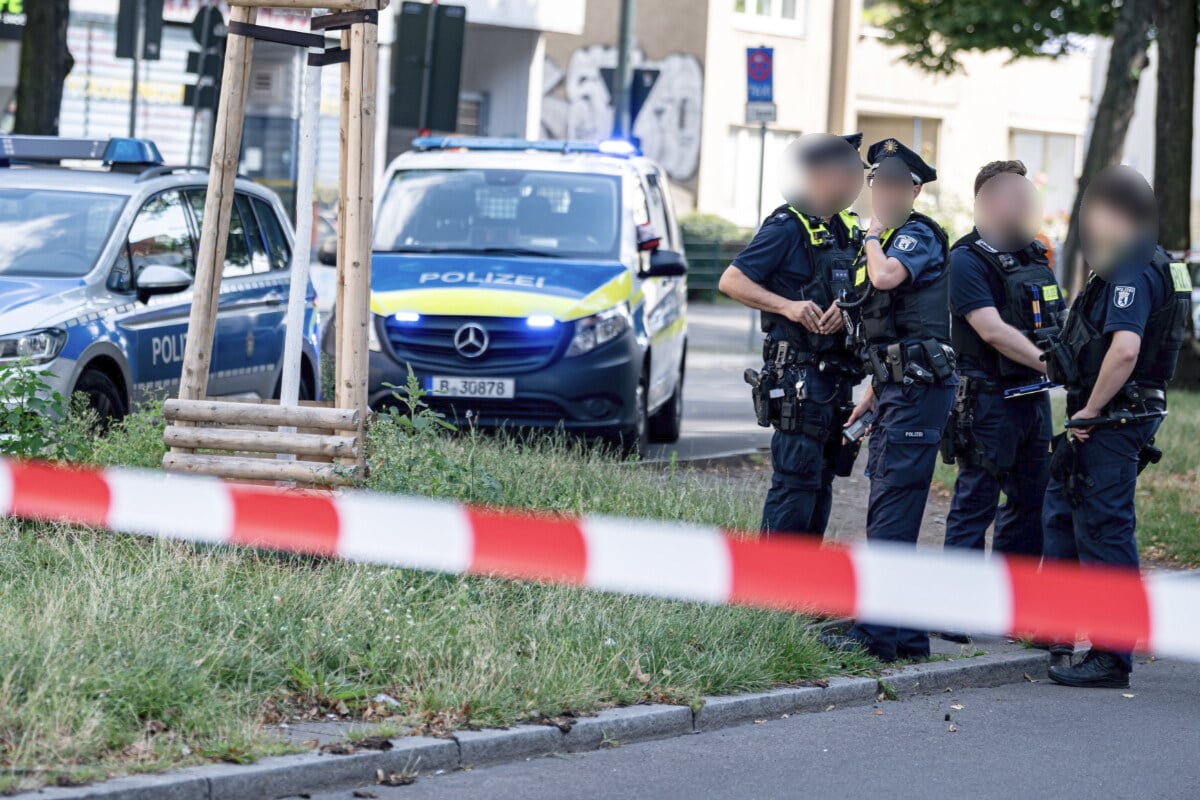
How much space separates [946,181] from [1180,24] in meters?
23.6

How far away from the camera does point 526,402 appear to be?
Result: 11.4 meters

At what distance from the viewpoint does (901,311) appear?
7.10 metres

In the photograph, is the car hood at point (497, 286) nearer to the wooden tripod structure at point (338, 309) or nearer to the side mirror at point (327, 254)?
the side mirror at point (327, 254)

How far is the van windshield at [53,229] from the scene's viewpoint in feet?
32.2

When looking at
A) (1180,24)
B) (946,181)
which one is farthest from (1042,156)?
(1180,24)

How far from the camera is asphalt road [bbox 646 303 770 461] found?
13.7 metres

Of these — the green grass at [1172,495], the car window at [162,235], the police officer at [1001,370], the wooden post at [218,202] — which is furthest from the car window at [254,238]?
the police officer at [1001,370]

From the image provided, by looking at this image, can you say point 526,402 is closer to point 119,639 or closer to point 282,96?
point 119,639

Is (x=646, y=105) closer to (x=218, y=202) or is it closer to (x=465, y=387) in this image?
(x=465, y=387)

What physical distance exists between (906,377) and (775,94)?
33.3 meters

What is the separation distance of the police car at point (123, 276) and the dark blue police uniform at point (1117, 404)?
4478mm

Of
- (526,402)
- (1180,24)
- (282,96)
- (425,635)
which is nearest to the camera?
(425,635)

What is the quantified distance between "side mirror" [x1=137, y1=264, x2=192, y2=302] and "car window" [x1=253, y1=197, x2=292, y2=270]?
1880 mm

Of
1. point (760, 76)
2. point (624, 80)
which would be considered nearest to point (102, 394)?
point (760, 76)
